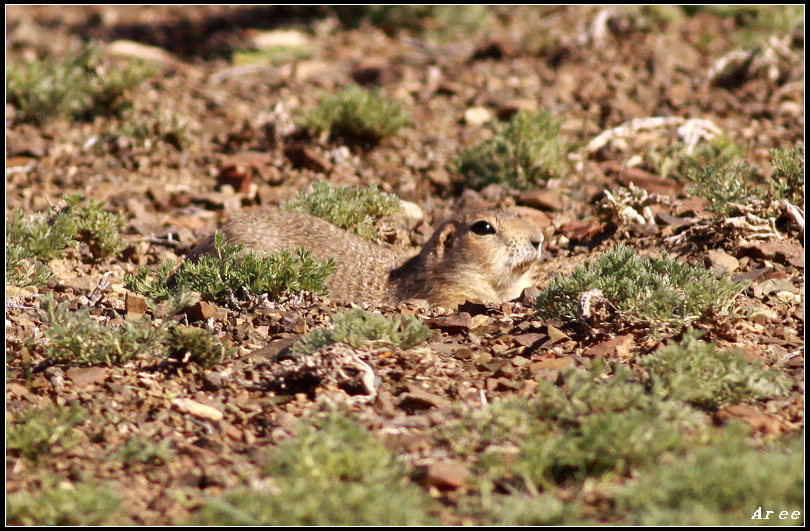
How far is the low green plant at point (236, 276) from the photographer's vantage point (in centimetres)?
650

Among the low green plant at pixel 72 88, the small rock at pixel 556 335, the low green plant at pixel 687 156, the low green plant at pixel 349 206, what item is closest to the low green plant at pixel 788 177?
the low green plant at pixel 687 156

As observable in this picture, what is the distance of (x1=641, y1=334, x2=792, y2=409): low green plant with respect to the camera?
4.66 metres

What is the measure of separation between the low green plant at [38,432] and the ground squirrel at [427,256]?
2830mm

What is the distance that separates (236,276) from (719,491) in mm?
3935

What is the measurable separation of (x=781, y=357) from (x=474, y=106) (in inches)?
244

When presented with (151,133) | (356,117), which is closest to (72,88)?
(151,133)

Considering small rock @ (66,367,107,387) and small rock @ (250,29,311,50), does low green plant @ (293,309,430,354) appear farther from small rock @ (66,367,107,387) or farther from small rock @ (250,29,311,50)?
small rock @ (250,29,311,50)

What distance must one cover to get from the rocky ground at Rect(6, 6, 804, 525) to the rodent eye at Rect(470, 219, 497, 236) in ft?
2.03

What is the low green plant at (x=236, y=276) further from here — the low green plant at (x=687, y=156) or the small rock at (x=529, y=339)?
the low green plant at (x=687, y=156)

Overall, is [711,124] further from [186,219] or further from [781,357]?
[186,219]

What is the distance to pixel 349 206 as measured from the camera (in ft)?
26.3

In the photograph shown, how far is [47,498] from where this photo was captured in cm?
388

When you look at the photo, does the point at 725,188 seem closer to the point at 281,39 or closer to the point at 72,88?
the point at 72,88

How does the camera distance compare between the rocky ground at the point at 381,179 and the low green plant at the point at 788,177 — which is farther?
the low green plant at the point at 788,177
